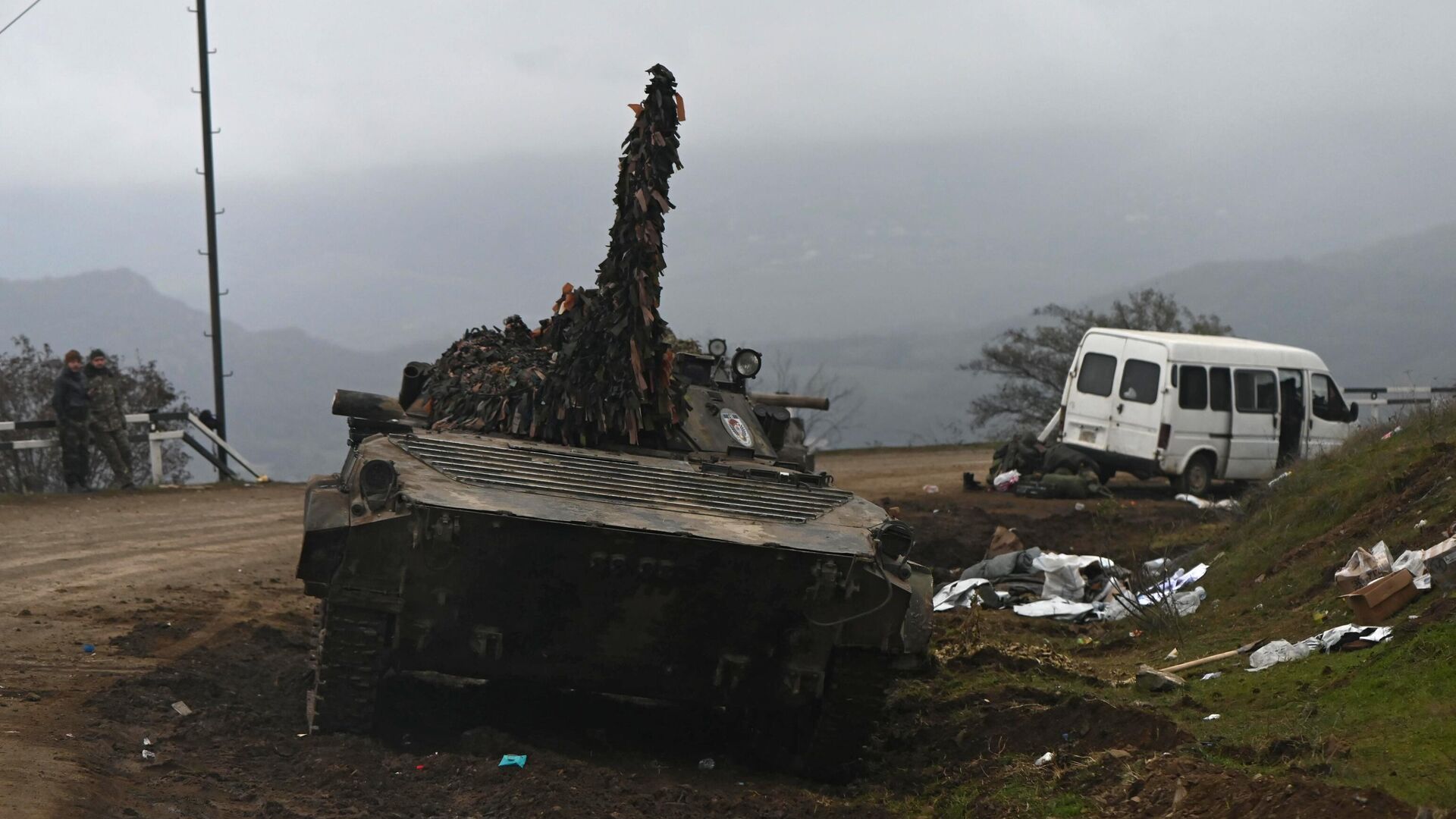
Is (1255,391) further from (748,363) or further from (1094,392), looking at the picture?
(748,363)

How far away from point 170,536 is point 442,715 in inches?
290

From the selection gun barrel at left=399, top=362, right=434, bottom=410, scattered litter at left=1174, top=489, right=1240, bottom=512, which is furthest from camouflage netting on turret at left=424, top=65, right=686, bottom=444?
scattered litter at left=1174, top=489, right=1240, bottom=512

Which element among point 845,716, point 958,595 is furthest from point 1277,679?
point 958,595

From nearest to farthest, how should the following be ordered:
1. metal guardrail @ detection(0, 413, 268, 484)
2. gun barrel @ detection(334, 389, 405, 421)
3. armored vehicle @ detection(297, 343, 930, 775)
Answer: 1. armored vehicle @ detection(297, 343, 930, 775)
2. gun barrel @ detection(334, 389, 405, 421)
3. metal guardrail @ detection(0, 413, 268, 484)

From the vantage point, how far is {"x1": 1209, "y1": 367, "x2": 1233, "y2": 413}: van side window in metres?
19.3

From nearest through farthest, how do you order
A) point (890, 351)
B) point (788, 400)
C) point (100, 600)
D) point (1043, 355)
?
point (100, 600) < point (788, 400) < point (1043, 355) < point (890, 351)

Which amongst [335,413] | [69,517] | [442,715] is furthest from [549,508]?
[69,517]

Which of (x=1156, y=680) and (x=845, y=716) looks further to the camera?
(x=1156, y=680)

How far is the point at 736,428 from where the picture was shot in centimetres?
938

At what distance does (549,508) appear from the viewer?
261 inches

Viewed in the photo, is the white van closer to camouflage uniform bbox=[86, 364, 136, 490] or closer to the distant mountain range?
camouflage uniform bbox=[86, 364, 136, 490]

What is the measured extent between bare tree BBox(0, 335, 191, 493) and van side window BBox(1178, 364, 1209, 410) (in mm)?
15173

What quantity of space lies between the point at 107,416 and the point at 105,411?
0.07 meters

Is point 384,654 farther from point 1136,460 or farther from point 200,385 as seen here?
point 200,385
